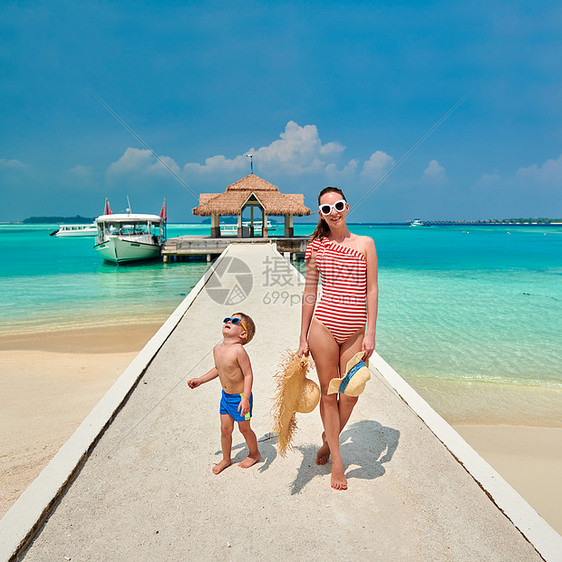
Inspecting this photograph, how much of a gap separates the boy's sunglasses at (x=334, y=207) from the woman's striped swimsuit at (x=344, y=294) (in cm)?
25

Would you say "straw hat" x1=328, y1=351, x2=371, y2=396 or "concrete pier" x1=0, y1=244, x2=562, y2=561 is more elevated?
"straw hat" x1=328, y1=351, x2=371, y2=396

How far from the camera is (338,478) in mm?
2455

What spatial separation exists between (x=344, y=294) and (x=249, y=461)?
1408mm

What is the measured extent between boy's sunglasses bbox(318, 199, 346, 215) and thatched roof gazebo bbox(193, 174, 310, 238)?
23041 millimetres

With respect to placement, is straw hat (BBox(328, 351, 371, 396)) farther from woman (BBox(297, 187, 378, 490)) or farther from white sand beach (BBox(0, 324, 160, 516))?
white sand beach (BBox(0, 324, 160, 516))

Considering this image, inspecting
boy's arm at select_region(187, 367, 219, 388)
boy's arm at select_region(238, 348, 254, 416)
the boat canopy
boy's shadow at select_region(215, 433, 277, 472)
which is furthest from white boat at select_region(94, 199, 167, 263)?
boy's arm at select_region(238, 348, 254, 416)

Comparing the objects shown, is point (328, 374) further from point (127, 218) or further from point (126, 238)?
point (127, 218)

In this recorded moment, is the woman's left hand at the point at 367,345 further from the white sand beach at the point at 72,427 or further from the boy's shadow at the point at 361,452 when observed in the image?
the white sand beach at the point at 72,427

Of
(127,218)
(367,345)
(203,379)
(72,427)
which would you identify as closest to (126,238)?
(127,218)

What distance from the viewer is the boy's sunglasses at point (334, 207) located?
238 cm

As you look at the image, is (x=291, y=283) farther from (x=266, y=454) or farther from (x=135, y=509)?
(x=135, y=509)

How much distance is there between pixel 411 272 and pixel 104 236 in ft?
65.2

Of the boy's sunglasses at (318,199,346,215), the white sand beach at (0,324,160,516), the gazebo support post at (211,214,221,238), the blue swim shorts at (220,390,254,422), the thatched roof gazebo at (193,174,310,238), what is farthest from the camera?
the gazebo support post at (211,214,221,238)

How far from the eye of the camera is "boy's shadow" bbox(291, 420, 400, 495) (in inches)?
103
